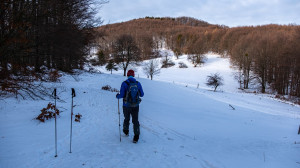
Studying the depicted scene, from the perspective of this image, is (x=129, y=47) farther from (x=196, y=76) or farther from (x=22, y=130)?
(x=22, y=130)

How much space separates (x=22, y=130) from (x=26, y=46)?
2.43 m

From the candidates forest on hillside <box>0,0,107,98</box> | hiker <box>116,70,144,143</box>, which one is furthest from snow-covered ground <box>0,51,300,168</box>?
forest on hillside <box>0,0,107,98</box>

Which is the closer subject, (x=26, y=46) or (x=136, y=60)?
(x=26, y=46)

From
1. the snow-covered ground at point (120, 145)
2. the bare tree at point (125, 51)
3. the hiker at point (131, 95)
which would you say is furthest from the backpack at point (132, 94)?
the bare tree at point (125, 51)

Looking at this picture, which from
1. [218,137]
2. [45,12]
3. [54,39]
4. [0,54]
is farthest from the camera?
[218,137]

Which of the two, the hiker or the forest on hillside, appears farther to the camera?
the hiker

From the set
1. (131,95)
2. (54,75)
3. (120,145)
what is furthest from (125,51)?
(120,145)

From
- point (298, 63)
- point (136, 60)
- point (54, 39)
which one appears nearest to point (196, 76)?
point (136, 60)

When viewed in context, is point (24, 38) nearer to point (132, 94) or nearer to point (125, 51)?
point (132, 94)

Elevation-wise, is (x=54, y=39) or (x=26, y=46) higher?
(x=54, y=39)

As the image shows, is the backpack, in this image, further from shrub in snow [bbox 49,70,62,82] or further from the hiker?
shrub in snow [bbox 49,70,62,82]

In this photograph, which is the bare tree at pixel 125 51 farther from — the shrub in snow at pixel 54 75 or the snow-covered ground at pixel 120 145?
the shrub in snow at pixel 54 75

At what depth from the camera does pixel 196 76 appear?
40969mm

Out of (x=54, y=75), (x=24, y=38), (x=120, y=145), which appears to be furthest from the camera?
(x=54, y=75)
